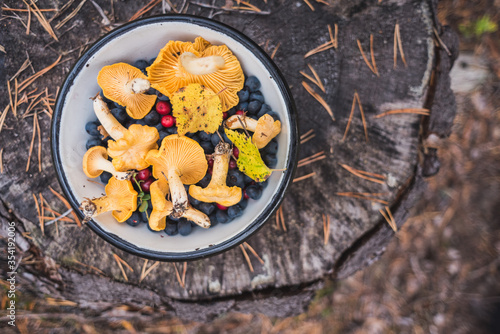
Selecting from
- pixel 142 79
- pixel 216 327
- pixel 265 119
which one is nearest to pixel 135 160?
pixel 142 79

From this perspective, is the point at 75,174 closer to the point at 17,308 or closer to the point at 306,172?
the point at 306,172

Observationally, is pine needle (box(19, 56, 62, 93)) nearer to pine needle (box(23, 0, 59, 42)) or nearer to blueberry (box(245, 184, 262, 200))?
pine needle (box(23, 0, 59, 42))

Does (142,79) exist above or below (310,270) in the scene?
above

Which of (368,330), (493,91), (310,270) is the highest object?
(493,91)

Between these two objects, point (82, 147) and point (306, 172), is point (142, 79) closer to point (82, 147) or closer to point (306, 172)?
point (82, 147)

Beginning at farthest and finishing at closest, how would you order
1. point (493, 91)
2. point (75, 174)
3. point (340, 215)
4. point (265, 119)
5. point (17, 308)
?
point (493, 91) → point (17, 308) → point (340, 215) → point (75, 174) → point (265, 119)

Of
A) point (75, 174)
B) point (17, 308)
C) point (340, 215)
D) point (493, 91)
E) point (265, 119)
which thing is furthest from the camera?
point (493, 91)

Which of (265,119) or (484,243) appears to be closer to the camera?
(265,119)
